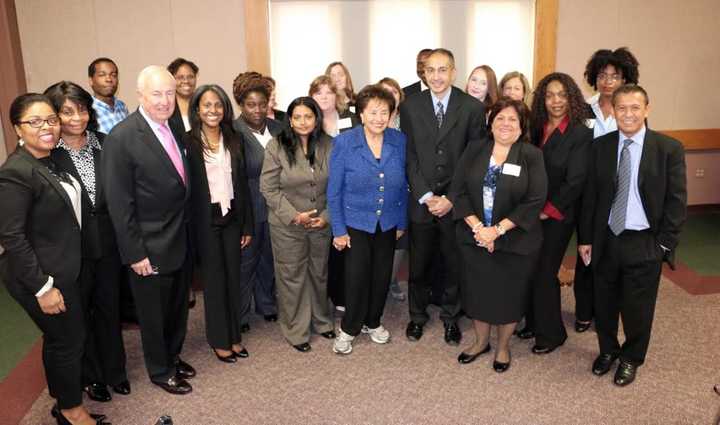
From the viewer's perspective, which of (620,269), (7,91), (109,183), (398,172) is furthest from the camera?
(7,91)

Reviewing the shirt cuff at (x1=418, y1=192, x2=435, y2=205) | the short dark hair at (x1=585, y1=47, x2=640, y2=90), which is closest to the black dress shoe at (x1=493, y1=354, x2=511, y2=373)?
the shirt cuff at (x1=418, y1=192, x2=435, y2=205)

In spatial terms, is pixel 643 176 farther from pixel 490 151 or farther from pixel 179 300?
pixel 179 300

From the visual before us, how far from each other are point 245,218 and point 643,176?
2.24 metres

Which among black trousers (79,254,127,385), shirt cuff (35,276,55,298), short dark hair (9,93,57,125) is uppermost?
short dark hair (9,93,57,125)

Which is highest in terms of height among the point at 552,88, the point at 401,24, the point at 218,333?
the point at 401,24

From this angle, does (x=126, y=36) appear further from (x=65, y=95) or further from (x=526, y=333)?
(x=526, y=333)

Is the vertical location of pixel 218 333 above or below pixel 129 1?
below

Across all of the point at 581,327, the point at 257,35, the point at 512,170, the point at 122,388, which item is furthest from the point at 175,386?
the point at 257,35

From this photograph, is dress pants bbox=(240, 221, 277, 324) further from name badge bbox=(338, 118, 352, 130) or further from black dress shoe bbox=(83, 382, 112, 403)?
black dress shoe bbox=(83, 382, 112, 403)

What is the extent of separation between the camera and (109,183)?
8.79 ft

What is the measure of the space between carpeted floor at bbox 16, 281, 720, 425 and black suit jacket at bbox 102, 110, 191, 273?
82 centimetres

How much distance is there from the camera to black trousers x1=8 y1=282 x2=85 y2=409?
8.16 ft

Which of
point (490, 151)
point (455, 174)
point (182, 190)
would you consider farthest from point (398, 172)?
point (182, 190)

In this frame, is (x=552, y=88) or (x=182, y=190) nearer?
(x=182, y=190)
